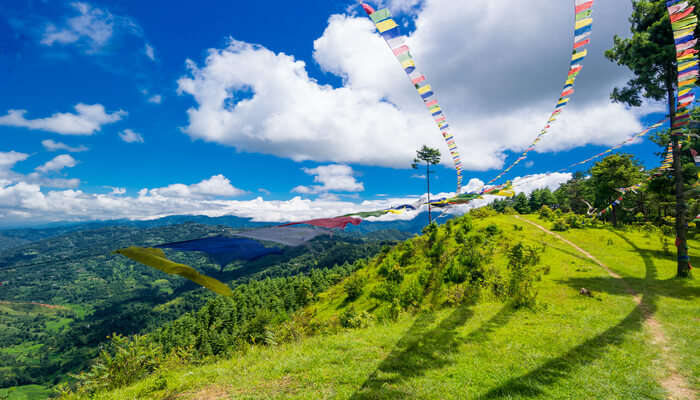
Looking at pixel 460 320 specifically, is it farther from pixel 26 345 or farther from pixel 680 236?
pixel 26 345

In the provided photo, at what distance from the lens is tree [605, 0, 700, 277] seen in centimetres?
1263

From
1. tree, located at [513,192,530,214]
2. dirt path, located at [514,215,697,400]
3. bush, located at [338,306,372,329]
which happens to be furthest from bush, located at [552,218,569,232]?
tree, located at [513,192,530,214]

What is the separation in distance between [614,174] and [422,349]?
115ft

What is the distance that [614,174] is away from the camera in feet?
95.1

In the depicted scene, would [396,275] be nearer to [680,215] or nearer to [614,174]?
[680,215]

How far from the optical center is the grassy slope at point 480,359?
240 inches

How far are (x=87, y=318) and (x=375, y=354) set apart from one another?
27847 centimetres

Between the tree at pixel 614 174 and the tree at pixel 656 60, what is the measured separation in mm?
18875

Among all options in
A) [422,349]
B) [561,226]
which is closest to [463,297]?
[422,349]

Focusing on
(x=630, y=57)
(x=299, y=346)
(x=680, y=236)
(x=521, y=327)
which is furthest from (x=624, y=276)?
(x=299, y=346)

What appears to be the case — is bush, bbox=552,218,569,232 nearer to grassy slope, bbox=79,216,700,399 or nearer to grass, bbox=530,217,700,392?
grass, bbox=530,217,700,392

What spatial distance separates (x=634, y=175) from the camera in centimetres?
2761

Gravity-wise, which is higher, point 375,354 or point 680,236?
point 680,236

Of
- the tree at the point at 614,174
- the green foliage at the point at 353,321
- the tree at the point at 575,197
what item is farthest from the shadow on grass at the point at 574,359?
the tree at the point at 575,197
